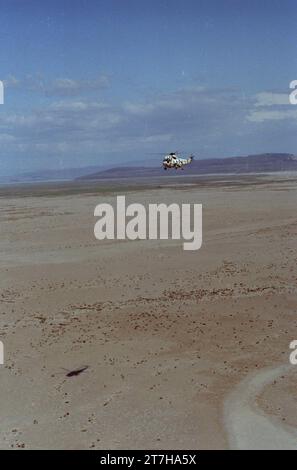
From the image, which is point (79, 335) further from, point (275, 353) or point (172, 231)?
point (172, 231)

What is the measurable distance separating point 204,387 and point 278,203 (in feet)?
204

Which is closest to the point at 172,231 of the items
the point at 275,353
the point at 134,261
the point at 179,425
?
the point at 134,261

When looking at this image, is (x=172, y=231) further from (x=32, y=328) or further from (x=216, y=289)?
(x=32, y=328)

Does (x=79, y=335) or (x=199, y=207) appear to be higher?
(x=199, y=207)

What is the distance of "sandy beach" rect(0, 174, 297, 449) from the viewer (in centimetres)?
2039

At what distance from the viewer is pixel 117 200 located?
10081 cm

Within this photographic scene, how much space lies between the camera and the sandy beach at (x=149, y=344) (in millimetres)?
20391

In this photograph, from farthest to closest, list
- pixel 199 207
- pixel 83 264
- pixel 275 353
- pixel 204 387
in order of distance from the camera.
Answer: pixel 199 207 → pixel 83 264 → pixel 275 353 → pixel 204 387

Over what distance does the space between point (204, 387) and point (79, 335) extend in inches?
Result: 355

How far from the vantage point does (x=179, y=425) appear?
20.5m

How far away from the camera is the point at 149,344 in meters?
28.9

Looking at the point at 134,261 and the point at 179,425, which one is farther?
the point at 134,261
